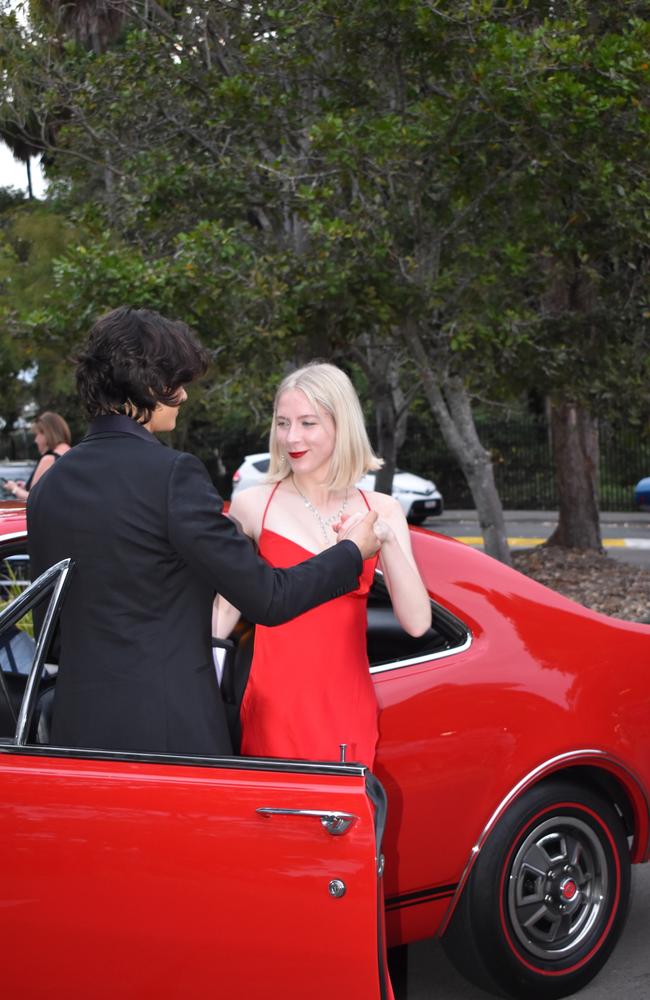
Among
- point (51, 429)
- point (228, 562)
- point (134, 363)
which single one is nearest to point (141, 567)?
point (228, 562)

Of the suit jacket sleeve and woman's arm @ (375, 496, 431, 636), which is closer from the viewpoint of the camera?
the suit jacket sleeve

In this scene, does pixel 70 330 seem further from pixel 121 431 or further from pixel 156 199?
pixel 121 431

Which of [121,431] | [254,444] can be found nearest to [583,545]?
[121,431]

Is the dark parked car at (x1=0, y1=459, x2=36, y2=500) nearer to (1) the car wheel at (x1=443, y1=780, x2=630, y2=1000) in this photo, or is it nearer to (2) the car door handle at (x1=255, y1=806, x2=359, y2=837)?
(1) the car wheel at (x1=443, y1=780, x2=630, y2=1000)

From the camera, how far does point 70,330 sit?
409 inches

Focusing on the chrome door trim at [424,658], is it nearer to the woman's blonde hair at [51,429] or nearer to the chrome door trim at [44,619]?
the chrome door trim at [44,619]

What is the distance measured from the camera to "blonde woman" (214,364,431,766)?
303 cm

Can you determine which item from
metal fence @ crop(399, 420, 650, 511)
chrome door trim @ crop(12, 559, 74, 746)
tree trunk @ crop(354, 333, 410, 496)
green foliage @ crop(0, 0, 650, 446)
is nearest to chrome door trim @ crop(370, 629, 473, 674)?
chrome door trim @ crop(12, 559, 74, 746)

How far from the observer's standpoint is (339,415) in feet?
10.4

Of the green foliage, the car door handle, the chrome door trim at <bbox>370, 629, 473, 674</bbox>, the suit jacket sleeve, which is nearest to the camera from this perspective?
the car door handle

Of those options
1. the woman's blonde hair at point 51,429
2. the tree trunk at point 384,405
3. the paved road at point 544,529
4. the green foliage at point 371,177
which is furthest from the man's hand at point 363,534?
the paved road at point 544,529

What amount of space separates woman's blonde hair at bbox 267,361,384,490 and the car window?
0.48m

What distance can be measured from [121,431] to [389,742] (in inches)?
50.6

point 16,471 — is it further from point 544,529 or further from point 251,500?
point 251,500
